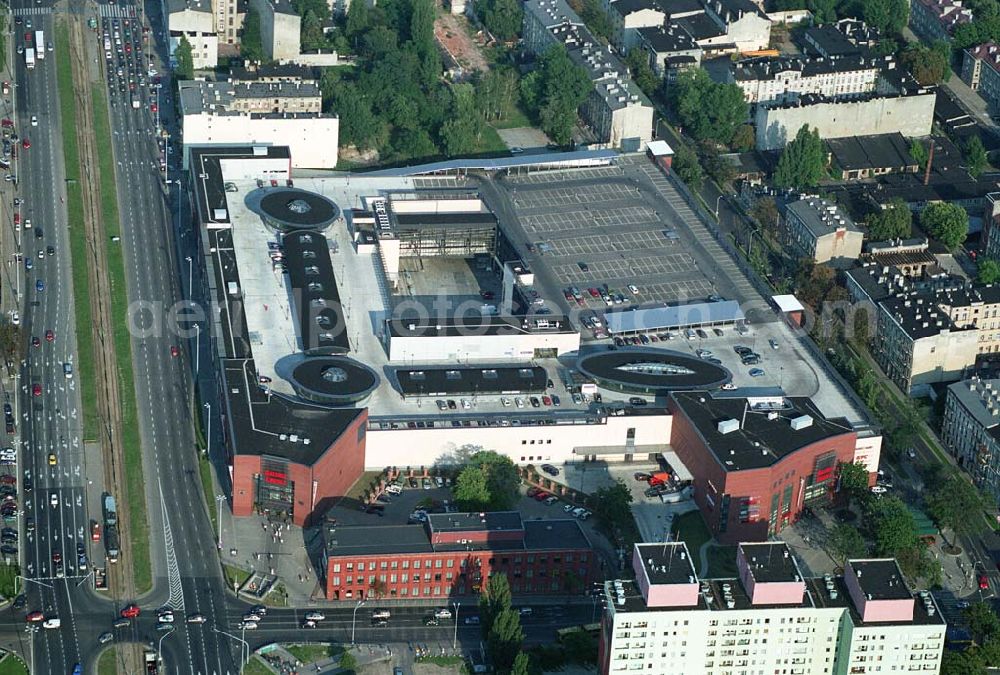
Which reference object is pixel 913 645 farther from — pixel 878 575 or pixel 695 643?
pixel 695 643

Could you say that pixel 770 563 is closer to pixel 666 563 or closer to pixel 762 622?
pixel 762 622

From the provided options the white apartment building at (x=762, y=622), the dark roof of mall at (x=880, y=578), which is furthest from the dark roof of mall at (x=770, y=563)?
the dark roof of mall at (x=880, y=578)

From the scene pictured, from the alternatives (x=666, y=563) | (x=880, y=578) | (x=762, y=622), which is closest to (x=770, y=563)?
(x=762, y=622)

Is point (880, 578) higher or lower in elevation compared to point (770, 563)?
lower

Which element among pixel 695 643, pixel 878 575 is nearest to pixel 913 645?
pixel 878 575

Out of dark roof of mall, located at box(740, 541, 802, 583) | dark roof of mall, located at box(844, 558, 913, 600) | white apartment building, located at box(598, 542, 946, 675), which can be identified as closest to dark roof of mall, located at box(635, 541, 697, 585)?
white apartment building, located at box(598, 542, 946, 675)
